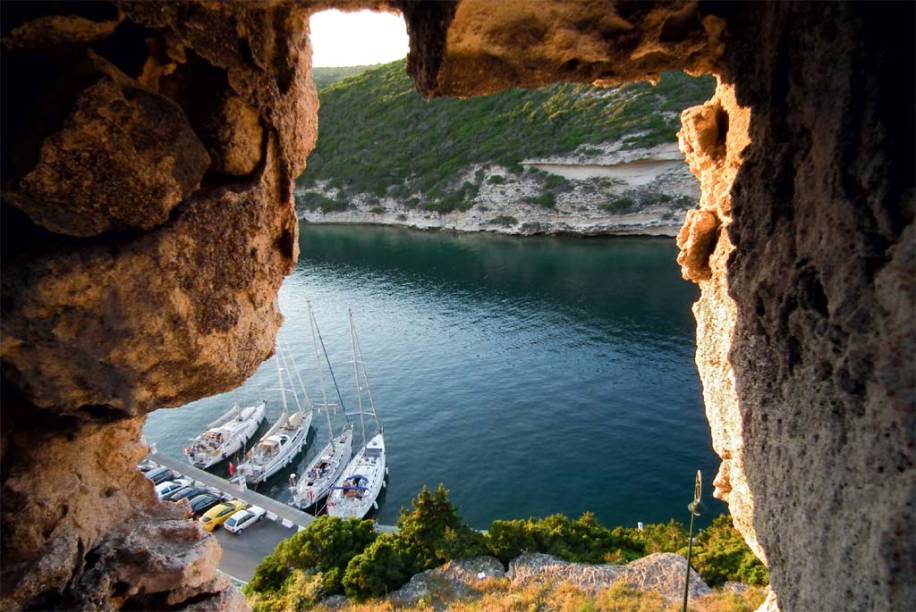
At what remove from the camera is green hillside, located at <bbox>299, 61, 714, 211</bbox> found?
7294cm

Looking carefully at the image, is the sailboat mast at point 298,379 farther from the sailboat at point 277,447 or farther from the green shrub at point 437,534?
the green shrub at point 437,534

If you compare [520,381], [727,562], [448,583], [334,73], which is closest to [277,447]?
[520,381]

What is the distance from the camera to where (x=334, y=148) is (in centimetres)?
9888

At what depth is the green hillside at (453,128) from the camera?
72.9 m

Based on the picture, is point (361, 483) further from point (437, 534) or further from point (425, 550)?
point (425, 550)

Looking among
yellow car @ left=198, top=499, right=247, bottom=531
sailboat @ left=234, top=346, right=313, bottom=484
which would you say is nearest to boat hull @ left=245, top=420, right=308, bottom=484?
sailboat @ left=234, top=346, right=313, bottom=484

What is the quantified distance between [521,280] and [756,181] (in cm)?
5062

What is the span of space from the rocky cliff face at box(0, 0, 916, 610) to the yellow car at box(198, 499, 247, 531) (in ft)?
66.6

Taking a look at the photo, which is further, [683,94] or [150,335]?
[683,94]

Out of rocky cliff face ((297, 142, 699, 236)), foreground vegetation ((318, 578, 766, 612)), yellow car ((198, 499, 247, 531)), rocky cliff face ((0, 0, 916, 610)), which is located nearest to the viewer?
rocky cliff face ((0, 0, 916, 610))

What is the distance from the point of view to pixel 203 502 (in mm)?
27953

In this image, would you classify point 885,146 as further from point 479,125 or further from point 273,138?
point 479,125

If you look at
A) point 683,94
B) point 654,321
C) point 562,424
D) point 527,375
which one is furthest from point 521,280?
point 683,94

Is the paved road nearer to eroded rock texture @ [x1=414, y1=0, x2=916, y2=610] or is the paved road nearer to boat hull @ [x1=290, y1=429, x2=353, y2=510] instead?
boat hull @ [x1=290, y1=429, x2=353, y2=510]
